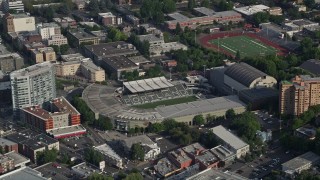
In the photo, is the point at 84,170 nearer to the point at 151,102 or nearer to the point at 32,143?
the point at 32,143

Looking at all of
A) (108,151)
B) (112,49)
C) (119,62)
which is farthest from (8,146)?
(112,49)

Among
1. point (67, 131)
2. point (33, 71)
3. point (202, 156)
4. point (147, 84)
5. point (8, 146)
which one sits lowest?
point (67, 131)

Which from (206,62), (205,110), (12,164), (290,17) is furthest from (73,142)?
(290,17)

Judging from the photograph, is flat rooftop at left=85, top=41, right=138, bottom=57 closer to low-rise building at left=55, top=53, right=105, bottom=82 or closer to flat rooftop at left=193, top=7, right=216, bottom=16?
low-rise building at left=55, top=53, right=105, bottom=82

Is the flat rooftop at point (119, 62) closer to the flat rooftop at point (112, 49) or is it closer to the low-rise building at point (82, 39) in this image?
the flat rooftop at point (112, 49)

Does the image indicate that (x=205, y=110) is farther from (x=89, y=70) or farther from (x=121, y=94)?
(x=89, y=70)

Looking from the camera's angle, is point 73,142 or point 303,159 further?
point 73,142
